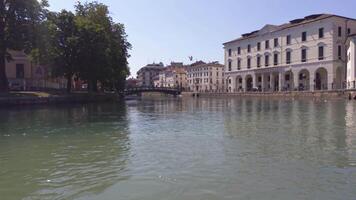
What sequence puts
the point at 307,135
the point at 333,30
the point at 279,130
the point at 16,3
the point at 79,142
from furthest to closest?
the point at 333,30 < the point at 16,3 < the point at 279,130 < the point at 307,135 < the point at 79,142

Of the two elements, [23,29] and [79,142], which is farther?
[23,29]

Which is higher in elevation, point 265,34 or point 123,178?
point 265,34

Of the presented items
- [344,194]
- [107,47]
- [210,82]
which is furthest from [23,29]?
[210,82]

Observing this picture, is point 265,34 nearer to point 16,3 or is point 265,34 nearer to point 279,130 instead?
point 16,3

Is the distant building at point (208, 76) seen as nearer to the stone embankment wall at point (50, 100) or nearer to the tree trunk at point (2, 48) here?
the stone embankment wall at point (50, 100)

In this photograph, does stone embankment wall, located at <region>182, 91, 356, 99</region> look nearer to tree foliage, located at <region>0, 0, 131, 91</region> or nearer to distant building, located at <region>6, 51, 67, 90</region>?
tree foliage, located at <region>0, 0, 131, 91</region>

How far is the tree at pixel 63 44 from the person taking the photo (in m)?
53.5

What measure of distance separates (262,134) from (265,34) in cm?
7893

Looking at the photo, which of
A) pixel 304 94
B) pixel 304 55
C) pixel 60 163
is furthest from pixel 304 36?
pixel 60 163

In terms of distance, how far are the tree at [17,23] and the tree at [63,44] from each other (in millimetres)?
3415

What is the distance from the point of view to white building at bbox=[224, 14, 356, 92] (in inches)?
2958

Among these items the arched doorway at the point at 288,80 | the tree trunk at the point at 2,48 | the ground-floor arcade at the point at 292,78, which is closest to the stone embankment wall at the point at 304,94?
the ground-floor arcade at the point at 292,78

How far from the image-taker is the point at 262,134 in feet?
55.5

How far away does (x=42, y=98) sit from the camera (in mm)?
51750
